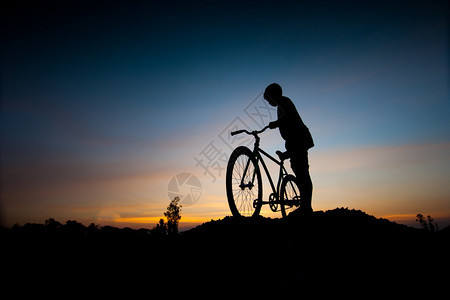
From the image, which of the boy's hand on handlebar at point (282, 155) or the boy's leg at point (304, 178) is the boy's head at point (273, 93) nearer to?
the boy's hand on handlebar at point (282, 155)

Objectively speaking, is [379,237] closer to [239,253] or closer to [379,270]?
[379,270]

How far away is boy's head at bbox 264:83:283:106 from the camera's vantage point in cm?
568

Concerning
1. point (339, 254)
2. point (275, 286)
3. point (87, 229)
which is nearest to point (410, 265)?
point (339, 254)

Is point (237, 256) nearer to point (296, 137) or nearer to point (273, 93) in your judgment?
point (296, 137)

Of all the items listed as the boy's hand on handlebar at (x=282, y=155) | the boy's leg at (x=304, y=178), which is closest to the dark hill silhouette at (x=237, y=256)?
the boy's leg at (x=304, y=178)

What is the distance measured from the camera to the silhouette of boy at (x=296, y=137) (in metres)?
5.56

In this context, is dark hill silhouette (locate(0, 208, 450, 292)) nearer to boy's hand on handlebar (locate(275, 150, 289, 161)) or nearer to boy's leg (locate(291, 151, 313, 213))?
boy's leg (locate(291, 151, 313, 213))

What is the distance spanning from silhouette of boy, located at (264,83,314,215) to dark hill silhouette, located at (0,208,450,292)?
2.62ft

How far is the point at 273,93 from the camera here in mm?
5699

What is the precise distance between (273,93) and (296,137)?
121 cm

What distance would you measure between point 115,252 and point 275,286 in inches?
107

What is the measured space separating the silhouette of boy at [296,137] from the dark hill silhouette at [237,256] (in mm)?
798

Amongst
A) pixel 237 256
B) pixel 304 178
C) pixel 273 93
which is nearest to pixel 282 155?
pixel 304 178

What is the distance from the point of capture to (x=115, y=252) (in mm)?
4027
